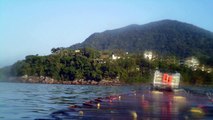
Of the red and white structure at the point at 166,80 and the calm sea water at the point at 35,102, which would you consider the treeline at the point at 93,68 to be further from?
the calm sea water at the point at 35,102

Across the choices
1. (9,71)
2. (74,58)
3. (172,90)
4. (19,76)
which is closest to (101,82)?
(74,58)

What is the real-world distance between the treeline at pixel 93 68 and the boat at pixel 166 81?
309ft

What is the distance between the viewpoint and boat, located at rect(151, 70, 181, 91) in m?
76.3

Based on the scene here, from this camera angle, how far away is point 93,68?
174 meters

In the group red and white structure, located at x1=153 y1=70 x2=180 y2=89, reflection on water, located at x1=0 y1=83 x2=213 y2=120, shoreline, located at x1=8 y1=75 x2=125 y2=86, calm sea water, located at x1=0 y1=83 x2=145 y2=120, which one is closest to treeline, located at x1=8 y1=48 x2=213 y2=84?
shoreline, located at x1=8 y1=75 x2=125 y2=86

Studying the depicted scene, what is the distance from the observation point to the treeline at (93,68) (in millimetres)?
173750

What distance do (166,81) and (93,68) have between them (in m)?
98.9

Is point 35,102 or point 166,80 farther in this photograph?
point 166,80

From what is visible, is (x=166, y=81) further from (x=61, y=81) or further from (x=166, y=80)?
(x=61, y=81)

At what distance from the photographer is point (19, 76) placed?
613ft

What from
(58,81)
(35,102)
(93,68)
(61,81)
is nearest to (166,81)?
(35,102)

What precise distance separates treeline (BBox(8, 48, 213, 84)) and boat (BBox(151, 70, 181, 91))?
309ft

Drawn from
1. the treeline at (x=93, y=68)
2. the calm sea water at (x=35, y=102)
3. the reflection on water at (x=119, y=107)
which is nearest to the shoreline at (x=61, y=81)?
the treeline at (x=93, y=68)

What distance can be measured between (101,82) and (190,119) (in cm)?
14561
